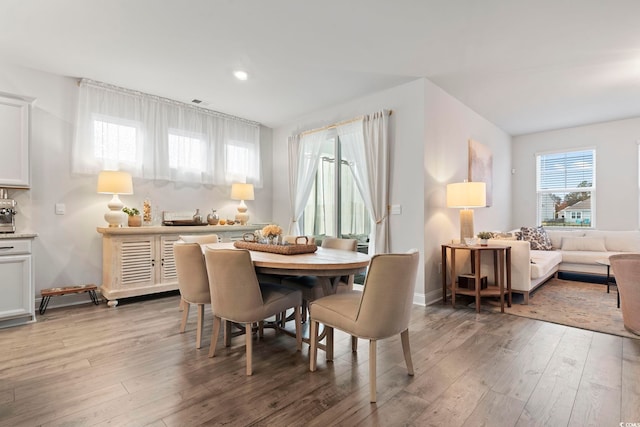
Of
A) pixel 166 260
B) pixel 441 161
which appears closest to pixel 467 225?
pixel 441 161

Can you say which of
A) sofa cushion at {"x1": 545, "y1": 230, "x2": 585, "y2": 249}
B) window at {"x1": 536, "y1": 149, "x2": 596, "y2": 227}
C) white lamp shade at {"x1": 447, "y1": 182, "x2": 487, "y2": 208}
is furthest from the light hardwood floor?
window at {"x1": 536, "y1": 149, "x2": 596, "y2": 227}

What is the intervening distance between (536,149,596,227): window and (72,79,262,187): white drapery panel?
5581mm

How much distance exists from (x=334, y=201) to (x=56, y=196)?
3.60m

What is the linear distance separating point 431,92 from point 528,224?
165 inches

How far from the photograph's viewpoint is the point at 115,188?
12.5ft

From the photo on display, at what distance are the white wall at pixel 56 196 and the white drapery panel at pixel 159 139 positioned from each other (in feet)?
0.54

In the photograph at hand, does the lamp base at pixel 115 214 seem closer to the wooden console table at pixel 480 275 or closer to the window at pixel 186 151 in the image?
the window at pixel 186 151

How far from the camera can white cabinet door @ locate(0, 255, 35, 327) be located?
3013 millimetres

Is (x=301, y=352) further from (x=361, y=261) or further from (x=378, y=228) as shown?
(x=378, y=228)

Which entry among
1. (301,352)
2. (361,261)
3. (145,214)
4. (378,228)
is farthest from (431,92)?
(145,214)

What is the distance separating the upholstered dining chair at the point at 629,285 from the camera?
105 inches

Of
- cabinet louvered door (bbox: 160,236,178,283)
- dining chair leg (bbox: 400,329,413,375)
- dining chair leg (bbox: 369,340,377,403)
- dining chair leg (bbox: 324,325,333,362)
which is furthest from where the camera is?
cabinet louvered door (bbox: 160,236,178,283)

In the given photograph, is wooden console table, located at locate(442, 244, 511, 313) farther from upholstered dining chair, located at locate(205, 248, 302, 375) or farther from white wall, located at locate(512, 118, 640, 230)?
white wall, located at locate(512, 118, 640, 230)

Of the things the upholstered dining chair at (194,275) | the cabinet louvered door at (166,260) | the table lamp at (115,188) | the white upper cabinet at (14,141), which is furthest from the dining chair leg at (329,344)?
the white upper cabinet at (14,141)
